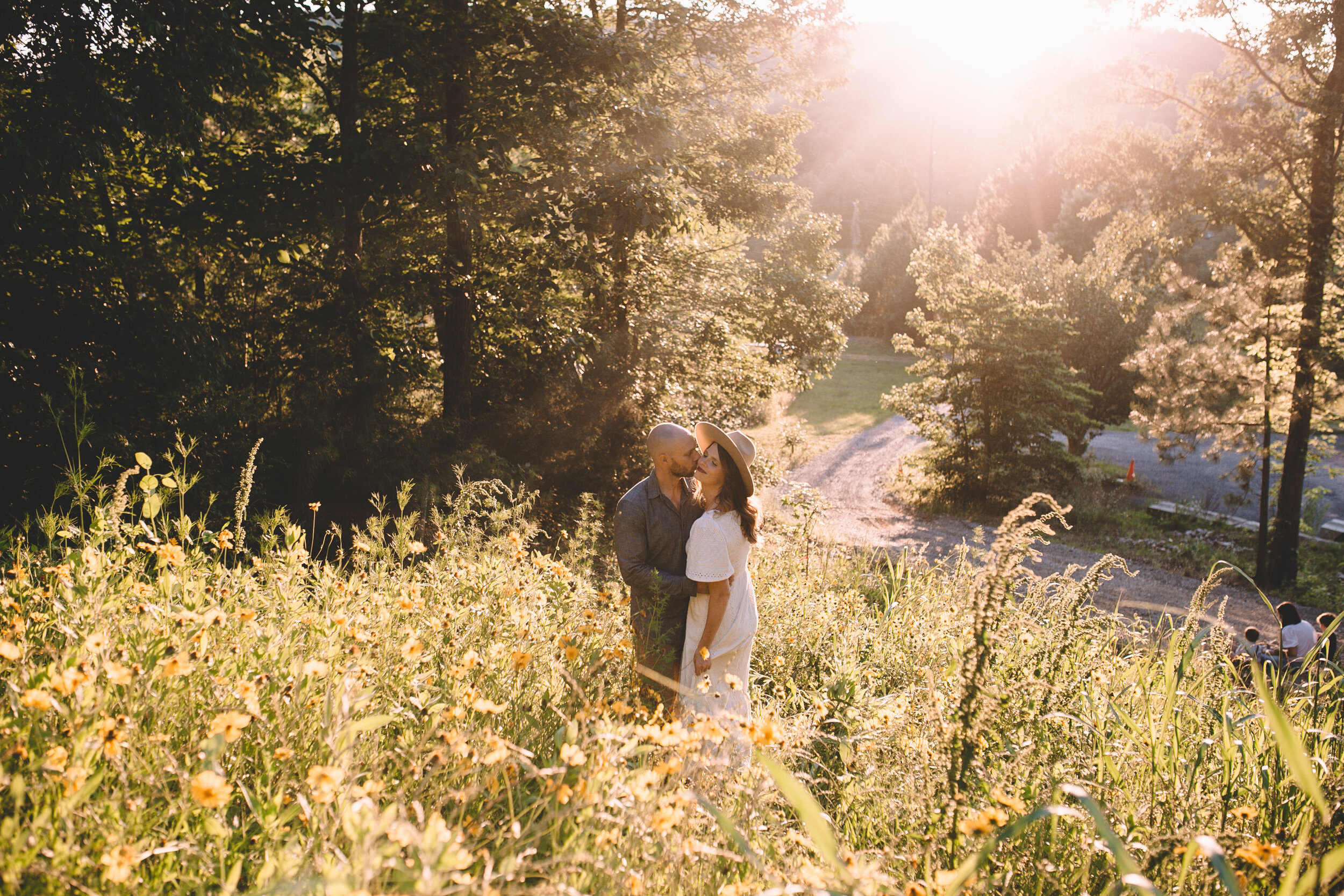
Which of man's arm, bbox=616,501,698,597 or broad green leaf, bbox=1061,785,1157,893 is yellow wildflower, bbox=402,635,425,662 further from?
broad green leaf, bbox=1061,785,1157,893

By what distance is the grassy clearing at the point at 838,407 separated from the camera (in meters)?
22.4

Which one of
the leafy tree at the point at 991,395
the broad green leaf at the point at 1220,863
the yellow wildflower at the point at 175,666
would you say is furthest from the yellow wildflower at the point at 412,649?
the leafy tree at the point at 991,395

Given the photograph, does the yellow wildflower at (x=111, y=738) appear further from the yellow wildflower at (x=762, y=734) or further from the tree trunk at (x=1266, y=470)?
the tree trunk at (x=1266, y=470)

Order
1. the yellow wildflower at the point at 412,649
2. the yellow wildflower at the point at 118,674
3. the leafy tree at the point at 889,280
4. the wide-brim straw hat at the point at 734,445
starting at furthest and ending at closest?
the leafy tree at the point at 889,280 < the wide-brim straw hat at the point at 734,445 < the yellow wildflower at the point at 412,649 < the yellow wildflower at the point at 118,674

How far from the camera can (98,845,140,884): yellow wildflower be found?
1107 millimetres

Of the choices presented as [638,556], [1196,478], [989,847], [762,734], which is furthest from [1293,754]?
[1196,478]

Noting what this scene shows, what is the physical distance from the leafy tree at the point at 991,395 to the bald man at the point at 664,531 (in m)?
16.1

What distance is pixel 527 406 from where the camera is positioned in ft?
32.1

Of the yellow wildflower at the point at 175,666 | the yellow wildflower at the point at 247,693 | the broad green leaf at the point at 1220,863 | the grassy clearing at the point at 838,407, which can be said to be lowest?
the grassy clearing at the point at 838,407

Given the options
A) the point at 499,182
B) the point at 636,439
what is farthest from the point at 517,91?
the point at 636,439

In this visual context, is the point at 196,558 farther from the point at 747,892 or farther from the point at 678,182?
the point at 678,182

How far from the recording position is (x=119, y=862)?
3.71ft

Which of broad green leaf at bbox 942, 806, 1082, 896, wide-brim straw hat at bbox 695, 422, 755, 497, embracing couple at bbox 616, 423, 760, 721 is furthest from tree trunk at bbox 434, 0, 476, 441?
broad green leaf at bbox 942, 806, 1082, 896

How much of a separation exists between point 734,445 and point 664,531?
0.53 metres
